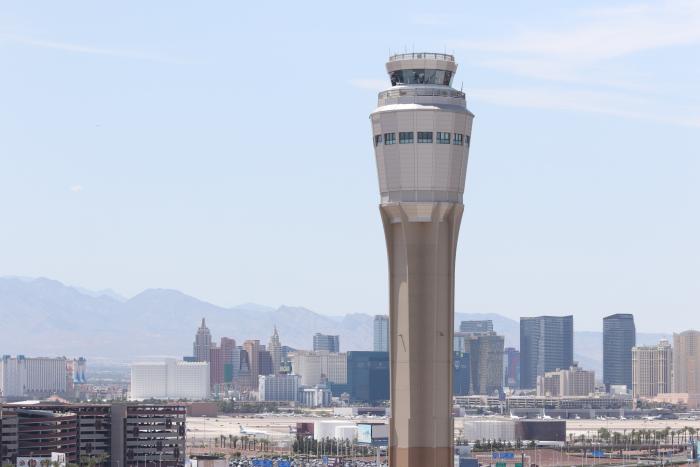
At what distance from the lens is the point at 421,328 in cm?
10794

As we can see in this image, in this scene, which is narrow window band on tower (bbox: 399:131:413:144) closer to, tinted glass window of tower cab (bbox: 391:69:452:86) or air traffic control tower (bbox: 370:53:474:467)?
air traffic control tower (bbox: 370:53:474:467)

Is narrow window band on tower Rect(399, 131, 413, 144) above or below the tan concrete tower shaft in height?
above

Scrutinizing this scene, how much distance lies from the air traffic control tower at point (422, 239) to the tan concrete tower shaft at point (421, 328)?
2.4 inches

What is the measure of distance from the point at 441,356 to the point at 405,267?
5829mm

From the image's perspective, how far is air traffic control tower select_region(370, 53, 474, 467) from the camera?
107938mm

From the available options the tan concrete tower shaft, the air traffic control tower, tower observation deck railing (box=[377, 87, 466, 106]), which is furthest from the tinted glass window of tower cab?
the tan concrete tower shaft

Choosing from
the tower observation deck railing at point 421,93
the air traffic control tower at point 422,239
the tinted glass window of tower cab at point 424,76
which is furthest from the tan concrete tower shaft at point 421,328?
the tinted glass window of tower cab at point 424,76

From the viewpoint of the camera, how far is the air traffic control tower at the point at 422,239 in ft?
354

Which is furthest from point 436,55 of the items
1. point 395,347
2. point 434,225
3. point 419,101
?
point 395,347

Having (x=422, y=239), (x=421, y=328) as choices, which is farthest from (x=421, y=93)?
(x=421, y=328)

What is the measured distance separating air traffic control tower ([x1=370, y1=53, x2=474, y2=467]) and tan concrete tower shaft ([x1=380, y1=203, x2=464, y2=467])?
0.20 feet

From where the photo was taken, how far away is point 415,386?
10781 centimetres

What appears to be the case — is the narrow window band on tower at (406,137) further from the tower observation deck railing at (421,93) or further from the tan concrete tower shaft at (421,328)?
the tan concrete tower shaft at (421,328)

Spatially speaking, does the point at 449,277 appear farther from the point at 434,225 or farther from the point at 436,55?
the point at 436,55
